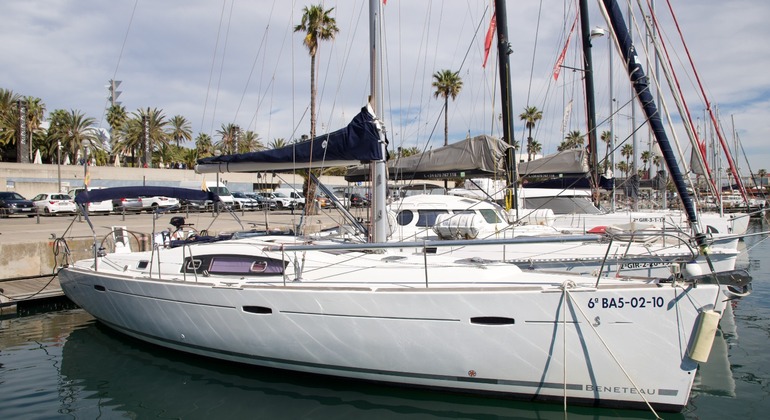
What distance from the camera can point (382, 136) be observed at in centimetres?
771

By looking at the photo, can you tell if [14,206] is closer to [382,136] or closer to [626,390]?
[382,136]

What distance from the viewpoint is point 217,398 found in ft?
20.7

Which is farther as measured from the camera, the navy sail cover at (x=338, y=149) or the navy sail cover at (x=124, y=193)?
the navy sail cover at (x=124, y=193)

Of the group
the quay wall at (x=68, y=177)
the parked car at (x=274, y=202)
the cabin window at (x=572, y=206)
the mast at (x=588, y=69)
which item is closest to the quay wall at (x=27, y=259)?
the cabin window at (x=572, y=206)

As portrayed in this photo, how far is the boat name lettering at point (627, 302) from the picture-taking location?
5211 mm

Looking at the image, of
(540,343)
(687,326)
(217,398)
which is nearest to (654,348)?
(687,326)

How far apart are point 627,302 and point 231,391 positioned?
15.7 feet

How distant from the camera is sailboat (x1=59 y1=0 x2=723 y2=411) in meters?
5.26

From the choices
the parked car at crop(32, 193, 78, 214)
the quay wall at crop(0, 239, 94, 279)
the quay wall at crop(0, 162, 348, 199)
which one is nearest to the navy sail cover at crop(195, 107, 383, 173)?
the quay wall at crop(0, 239, 94, 279)

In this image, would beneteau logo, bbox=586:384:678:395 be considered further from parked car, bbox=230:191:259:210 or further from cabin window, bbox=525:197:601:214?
parked car, bbox=230:191:259:210

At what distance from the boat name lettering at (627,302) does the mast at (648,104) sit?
1.13 metres

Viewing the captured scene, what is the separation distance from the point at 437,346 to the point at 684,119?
4.50 meters

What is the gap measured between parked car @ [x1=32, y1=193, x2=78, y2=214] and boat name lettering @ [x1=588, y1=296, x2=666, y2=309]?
27.6 meters

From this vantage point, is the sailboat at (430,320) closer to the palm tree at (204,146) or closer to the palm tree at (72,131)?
the palm tree at (72,131)
